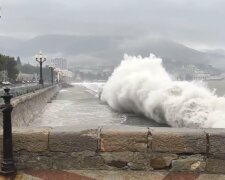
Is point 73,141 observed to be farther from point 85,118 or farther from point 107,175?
point 85,118

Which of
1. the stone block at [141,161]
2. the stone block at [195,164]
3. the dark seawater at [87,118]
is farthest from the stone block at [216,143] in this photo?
the dark seawater at [87,118]

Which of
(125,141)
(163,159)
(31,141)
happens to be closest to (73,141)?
(31,141)

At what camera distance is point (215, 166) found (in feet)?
17.6

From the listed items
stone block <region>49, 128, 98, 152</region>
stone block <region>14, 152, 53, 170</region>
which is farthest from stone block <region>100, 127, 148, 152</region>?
stone block <region>14, 152, 53, 170</region>

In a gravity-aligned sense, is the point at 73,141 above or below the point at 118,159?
above

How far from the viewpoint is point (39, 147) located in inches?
217

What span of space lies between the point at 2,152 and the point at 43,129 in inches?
21.0

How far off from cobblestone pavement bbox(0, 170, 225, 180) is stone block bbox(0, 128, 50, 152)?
270 mm

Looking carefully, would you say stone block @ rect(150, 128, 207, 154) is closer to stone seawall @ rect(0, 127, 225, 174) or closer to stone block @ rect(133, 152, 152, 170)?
stone seawall @ rect(0, 127, 225, 174)

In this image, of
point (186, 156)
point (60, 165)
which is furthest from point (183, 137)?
point (60, 165)

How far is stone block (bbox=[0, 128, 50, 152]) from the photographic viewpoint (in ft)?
18.1

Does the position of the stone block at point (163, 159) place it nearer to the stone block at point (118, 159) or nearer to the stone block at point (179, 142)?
the stone block at point (179, 142)

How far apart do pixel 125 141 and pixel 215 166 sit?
1.03m

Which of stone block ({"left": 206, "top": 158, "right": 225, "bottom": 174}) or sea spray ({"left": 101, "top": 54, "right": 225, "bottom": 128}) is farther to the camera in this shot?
sea spray ({"left": 101, "top": 54, "right": 225, "bottom": 128})
